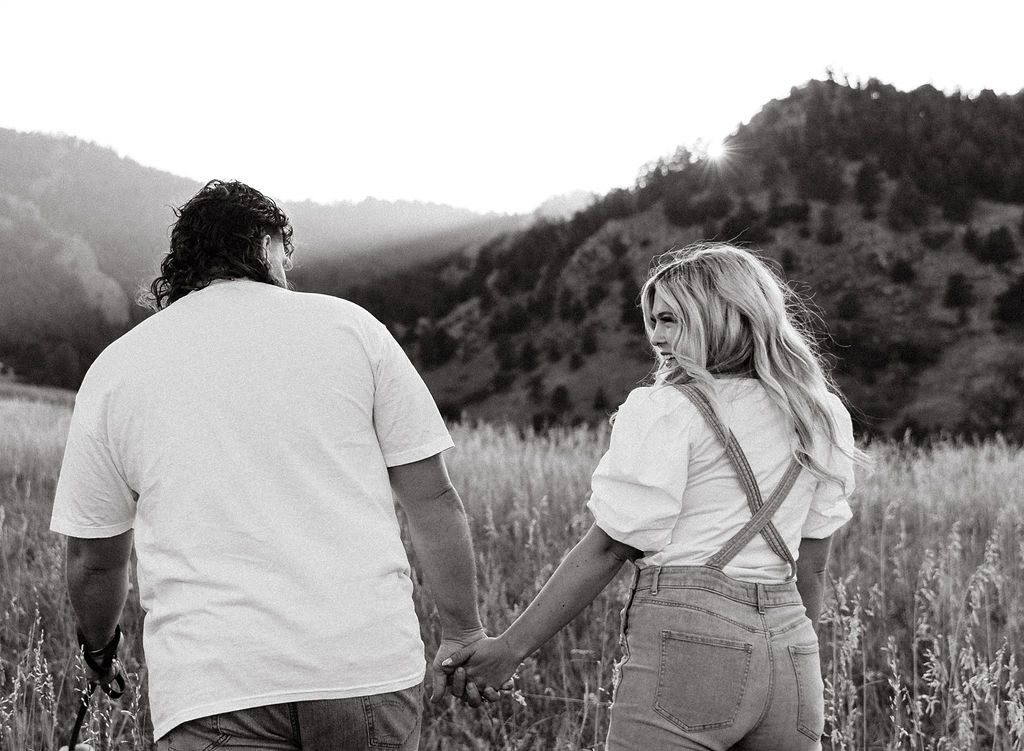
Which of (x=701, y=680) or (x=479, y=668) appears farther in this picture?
(x=479, y=668)

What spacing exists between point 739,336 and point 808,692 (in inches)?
30.1

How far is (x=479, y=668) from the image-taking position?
224 cm

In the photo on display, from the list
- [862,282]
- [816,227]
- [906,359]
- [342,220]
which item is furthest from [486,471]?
[342,220]

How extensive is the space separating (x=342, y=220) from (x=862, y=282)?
43.0 meters

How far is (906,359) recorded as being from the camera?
32719 mm

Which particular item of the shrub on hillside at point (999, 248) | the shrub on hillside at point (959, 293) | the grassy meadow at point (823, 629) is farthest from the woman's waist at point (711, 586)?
the shrub on hillside at point (999, 248)

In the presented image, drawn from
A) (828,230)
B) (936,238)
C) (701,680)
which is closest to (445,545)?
(701,680)

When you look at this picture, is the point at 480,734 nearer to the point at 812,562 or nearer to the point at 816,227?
the point at 812,562

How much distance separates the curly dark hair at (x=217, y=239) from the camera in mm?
1954

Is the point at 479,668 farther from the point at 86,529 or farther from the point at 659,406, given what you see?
the point at 86,529

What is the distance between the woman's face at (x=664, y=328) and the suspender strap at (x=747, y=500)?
7.0 inches

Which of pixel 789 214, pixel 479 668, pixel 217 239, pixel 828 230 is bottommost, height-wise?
pixel 479 668

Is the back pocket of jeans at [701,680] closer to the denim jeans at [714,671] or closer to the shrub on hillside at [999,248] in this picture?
the denim jeans at [714,671]

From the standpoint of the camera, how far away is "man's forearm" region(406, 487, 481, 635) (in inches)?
80.2
